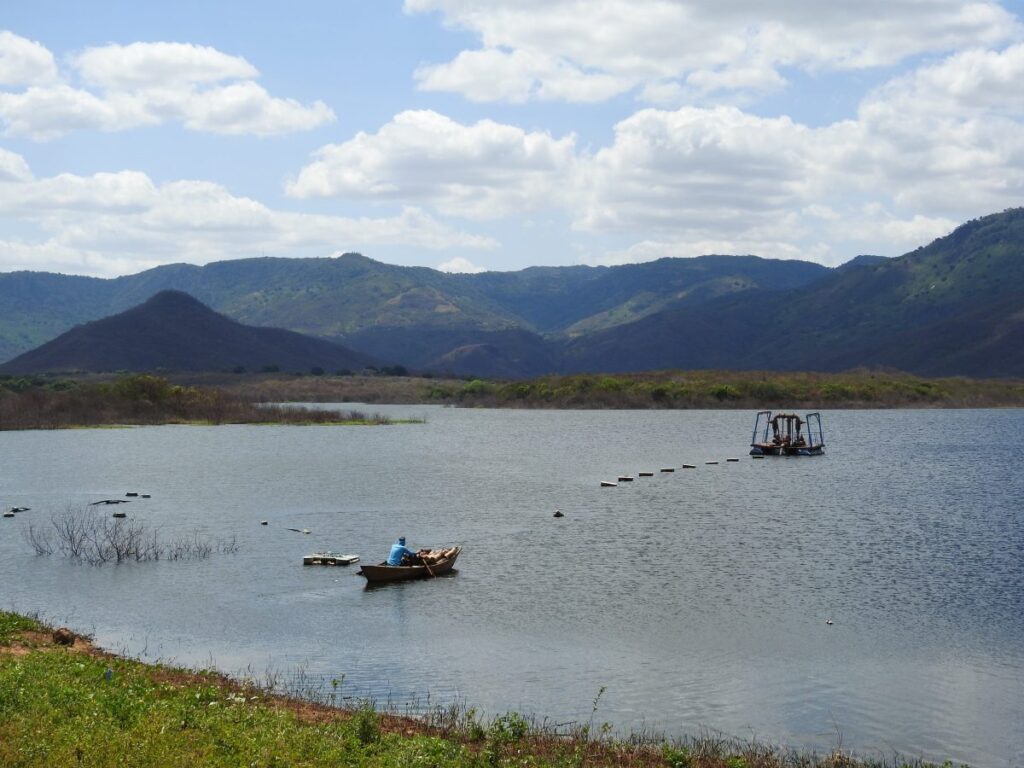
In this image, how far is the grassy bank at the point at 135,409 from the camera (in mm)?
142250

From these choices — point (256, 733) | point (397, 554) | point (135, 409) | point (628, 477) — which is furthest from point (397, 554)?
point (135, 409)

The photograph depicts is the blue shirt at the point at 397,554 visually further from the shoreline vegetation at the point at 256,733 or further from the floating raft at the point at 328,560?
the shoreline vegetation at the point at 256,733

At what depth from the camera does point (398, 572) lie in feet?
140

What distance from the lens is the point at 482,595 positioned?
40.4m

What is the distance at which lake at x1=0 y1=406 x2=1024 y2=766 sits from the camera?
27.1m

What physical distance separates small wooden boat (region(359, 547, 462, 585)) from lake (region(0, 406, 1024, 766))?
0.60m

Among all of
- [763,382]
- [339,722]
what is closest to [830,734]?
[339,722]

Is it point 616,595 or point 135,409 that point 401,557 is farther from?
point 135,409

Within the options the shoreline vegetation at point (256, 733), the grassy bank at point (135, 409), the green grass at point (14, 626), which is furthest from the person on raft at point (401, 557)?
the grassy bank at point (135, 409)

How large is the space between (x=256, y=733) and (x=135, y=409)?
445ft

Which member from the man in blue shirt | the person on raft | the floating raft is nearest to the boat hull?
the floating raft

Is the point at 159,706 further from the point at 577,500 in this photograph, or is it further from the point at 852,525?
the point at 577,500

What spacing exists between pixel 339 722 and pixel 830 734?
11.3 meters

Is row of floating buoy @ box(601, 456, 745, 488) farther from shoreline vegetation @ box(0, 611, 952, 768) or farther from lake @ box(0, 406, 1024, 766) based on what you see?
shoreline vegetation @ box(0, 611, 952, 768)
